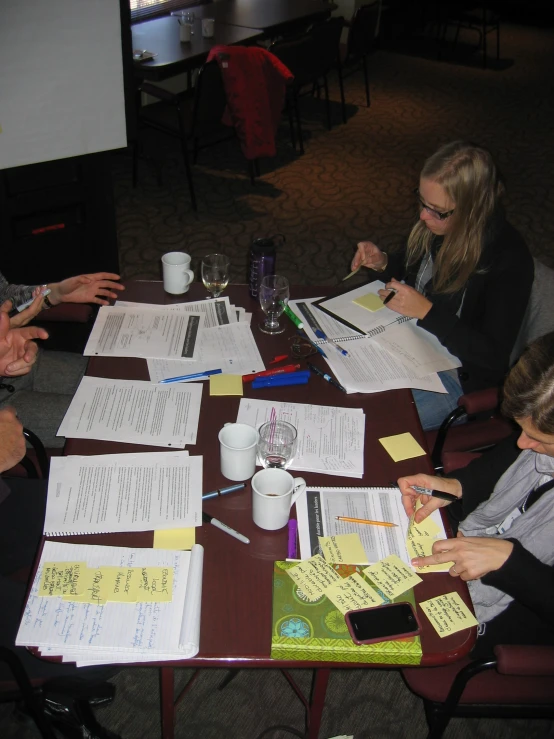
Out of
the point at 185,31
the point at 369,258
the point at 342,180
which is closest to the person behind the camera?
the point at 369,258

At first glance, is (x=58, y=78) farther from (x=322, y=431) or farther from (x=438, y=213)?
(x=322, y=431)

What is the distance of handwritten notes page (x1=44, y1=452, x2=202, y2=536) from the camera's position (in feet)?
4.17

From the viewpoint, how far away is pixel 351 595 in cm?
118

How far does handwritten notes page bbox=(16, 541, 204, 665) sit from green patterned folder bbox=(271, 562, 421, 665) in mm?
148

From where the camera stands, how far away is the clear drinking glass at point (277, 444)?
144 cm

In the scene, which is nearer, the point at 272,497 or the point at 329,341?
the point at 272,497

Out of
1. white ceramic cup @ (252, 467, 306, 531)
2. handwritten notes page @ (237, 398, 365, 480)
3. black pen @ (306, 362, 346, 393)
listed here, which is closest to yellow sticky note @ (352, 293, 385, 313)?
black pen @ (306, 362, 346, 393)

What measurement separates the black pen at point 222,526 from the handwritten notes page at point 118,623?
97 millimetres

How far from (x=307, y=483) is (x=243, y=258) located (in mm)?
2540

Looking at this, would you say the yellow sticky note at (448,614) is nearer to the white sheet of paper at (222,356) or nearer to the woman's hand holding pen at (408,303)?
the white sheet of paper at (222,356)

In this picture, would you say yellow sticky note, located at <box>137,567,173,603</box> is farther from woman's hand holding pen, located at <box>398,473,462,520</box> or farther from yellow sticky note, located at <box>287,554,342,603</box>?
woman's hand holding pen, located at <box>398,473,462,520</box>

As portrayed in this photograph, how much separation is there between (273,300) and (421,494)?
79 cm

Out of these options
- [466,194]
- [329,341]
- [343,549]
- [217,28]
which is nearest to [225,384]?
[329,341]

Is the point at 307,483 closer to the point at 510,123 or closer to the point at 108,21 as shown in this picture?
the point at 108,21
